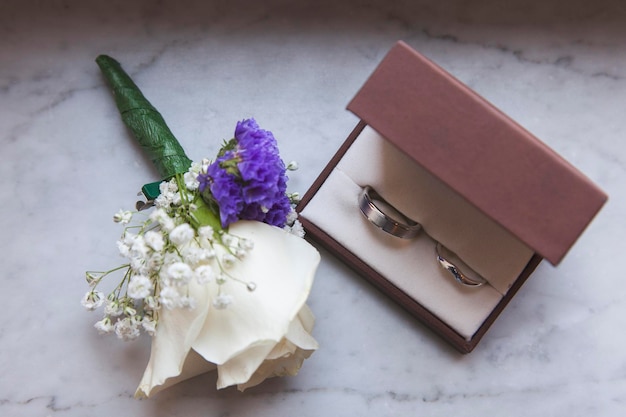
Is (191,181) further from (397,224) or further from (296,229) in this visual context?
(397,224)

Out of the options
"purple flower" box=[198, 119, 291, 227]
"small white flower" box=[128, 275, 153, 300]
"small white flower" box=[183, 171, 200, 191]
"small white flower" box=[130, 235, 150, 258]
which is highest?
"purple flower" box=[198, 119, 291, 227]

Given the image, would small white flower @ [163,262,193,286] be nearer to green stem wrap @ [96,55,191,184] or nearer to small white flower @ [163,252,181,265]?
small white flower @ [163,252,181,265]

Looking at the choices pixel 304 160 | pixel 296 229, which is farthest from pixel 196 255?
pixel 304 160

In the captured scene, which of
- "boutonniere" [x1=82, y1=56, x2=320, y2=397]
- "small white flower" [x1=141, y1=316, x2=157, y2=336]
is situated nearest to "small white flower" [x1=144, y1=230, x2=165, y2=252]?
"boutonniere" [x1=82, y1=56, x2=320, y2=397]

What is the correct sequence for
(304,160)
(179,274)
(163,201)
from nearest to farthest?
(179,274) → (163,201) → (304,160)

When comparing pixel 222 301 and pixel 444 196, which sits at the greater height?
pixel 444 196
